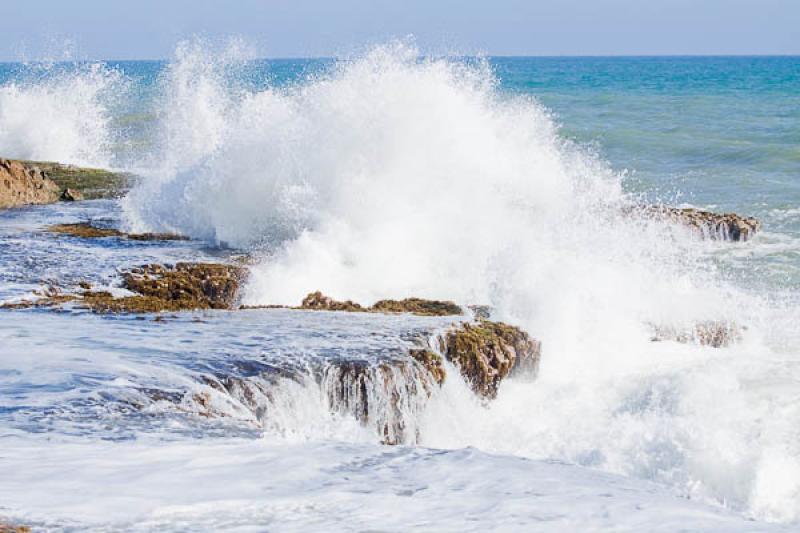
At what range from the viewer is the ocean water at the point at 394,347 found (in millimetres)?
4934

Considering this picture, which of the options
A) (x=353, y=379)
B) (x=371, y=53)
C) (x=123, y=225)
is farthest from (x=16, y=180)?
(x=353, y=379)

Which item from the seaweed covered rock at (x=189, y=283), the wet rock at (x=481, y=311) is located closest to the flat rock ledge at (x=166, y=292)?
the seaweed covered rock at (x=189, y=283)

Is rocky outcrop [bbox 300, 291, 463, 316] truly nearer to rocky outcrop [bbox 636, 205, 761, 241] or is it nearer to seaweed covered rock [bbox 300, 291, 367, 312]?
seaweed covered rock [bbox 300, 291, 367, 312]

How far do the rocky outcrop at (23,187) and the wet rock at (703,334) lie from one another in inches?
355

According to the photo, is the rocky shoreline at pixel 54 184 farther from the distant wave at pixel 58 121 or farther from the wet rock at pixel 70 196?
the distant wave at pixel 58 121

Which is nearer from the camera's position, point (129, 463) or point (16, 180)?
point (129, 463)

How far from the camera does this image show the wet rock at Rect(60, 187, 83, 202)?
1557 centimetres

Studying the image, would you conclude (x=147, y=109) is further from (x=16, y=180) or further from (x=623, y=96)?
(x=16, y=180)

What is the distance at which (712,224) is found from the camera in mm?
15812

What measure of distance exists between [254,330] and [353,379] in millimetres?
1181

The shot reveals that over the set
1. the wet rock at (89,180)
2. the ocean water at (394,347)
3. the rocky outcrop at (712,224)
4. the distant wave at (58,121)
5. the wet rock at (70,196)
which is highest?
the distant wave at (58,121)

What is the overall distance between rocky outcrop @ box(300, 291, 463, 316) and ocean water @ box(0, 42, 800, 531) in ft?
1.61

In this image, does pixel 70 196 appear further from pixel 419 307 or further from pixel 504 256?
pixel 419 307

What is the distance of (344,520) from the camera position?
4.51 m
